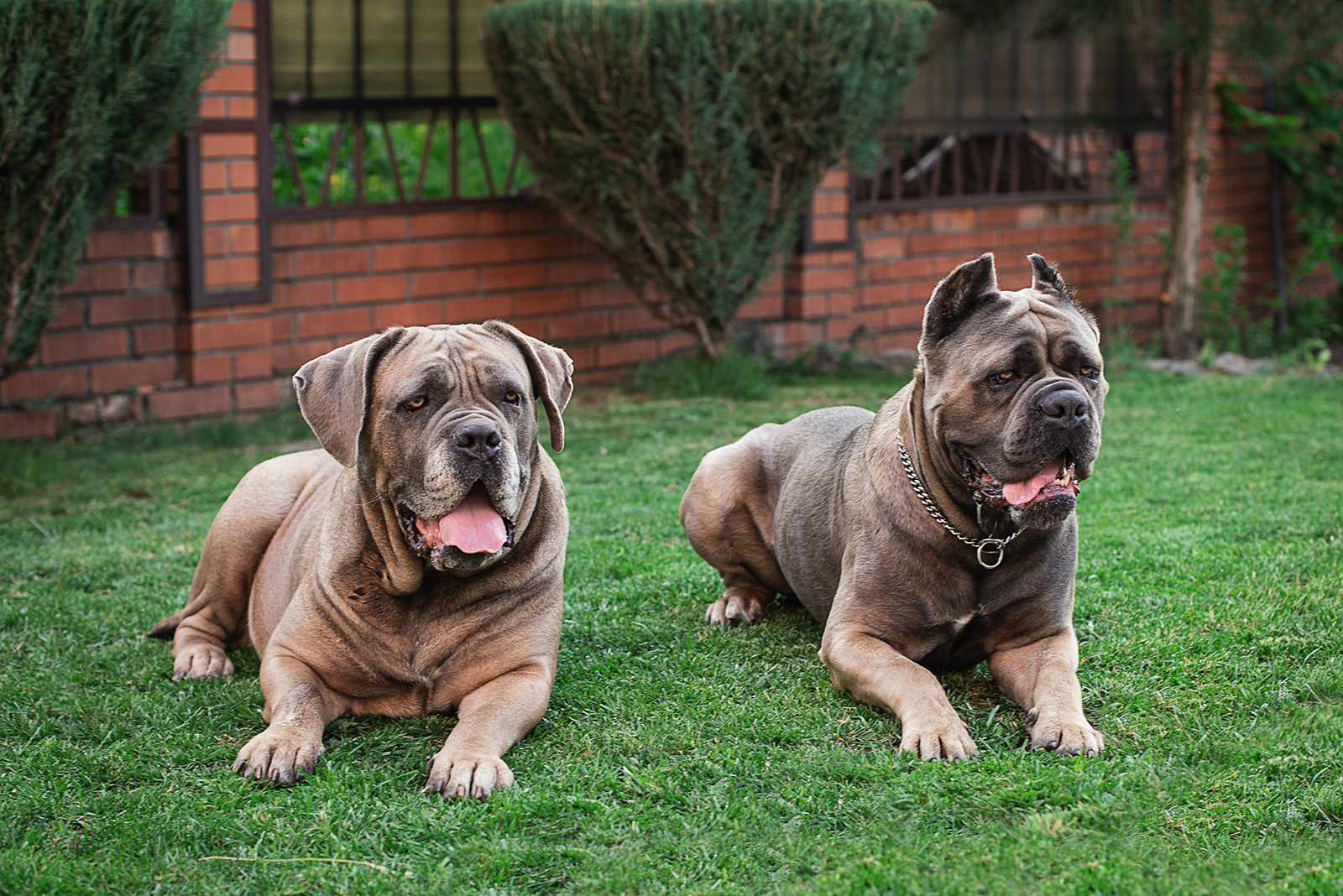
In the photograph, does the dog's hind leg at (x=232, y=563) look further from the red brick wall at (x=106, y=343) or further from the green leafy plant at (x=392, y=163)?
the green leafy plant at (x=392, y=163)

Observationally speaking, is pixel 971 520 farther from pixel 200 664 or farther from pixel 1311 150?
pixel 1311 150

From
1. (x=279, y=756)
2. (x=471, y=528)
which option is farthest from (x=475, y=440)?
(x=279, y=756)

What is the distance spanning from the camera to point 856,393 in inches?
376

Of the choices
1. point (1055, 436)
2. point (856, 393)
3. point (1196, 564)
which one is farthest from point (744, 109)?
point (1055, 436)

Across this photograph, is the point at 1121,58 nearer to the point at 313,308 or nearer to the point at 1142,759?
the point at 313,308

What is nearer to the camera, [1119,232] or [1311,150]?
[1119,232]

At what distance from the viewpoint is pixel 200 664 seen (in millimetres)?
4418

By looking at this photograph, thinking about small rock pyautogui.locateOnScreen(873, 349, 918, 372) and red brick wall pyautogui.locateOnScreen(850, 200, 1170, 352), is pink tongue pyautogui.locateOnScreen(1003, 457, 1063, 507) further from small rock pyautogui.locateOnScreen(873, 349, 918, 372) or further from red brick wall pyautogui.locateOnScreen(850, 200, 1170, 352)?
red brick wall pyautogui.locateOnScreen(850, 200, 1170, 352)

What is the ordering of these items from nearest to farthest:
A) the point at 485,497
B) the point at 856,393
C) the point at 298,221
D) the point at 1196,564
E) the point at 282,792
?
1. the point at 282,792
2. the point at 485,497
3. the point at 1196,564
4. the point at 298,221
5. the point at 856,393

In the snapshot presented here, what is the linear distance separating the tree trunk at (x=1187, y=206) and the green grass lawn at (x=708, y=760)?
5838mm

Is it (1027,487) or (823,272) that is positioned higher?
(823,272)

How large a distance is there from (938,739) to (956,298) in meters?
1.26

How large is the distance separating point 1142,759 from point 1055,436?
34.5 inches

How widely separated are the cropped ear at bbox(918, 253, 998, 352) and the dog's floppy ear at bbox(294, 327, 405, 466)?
5.14 feet
